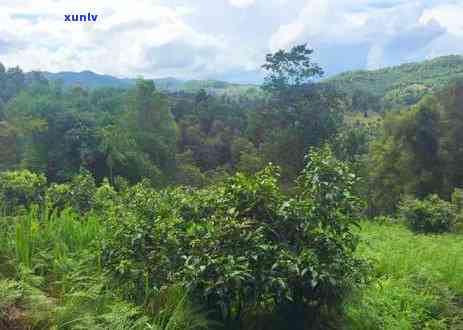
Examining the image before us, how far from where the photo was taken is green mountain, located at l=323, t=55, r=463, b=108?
245 ft

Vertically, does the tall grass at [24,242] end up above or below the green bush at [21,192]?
above

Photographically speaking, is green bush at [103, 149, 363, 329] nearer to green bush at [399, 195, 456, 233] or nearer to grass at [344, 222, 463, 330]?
grass at [344, 222, 463, 330]

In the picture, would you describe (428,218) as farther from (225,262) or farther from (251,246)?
(225,262)

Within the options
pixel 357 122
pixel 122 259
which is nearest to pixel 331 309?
pixel 122 259

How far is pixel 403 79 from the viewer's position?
98062 mm

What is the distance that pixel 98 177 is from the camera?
28.1 metres

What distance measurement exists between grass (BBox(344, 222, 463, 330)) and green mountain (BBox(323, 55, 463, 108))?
63172 millimetres

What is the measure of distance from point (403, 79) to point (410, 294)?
99.7 meters

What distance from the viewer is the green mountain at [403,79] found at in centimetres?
7475

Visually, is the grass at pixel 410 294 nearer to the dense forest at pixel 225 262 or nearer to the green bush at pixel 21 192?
the dense forest at pixel 225 262

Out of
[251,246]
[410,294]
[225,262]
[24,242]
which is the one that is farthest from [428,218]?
[24,242]

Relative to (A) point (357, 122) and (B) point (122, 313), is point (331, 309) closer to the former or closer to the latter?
(B) point (122, 313)

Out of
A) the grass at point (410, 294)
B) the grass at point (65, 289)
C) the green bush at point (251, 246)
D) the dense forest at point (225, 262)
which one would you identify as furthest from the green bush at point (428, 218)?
the grass at point (65, 289)

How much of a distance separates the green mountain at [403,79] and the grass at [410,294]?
6317 cm
